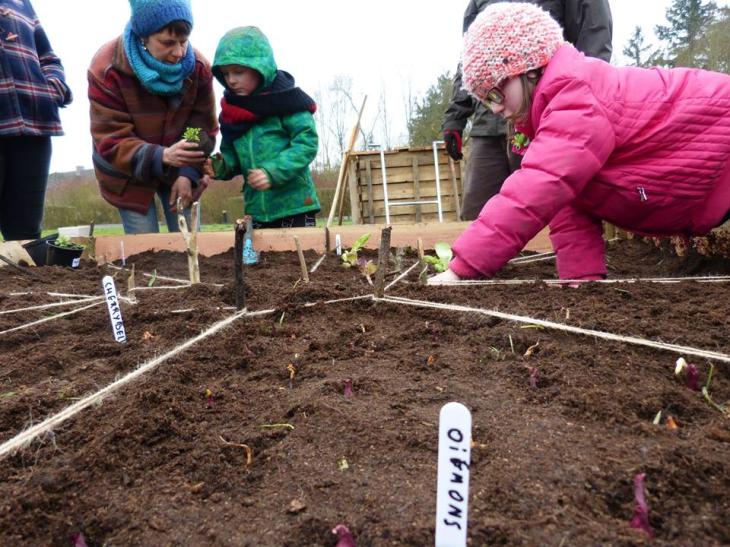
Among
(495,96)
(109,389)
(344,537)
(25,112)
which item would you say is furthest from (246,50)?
(344,537)

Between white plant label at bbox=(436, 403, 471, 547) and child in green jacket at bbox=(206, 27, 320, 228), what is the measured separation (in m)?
3.26

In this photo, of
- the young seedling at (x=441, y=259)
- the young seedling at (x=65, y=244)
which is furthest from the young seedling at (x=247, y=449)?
the young seedling at (x=65, y=244)

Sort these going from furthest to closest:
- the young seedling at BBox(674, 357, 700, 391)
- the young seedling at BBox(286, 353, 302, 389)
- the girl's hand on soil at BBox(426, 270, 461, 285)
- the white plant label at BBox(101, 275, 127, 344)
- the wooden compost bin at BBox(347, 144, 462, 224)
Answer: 1. the wooden compost bin at BBox(347, 144, 462, 224)
2. the girl's hand on soil at BBox(426, 270, 461, 285)
3. the white plant label at BBox(101, 275, 127, 344)
4. the young seedling at BBox(286, 353, 302, 389)
5. the young seedling at BBox(674, 357, 700, 391)

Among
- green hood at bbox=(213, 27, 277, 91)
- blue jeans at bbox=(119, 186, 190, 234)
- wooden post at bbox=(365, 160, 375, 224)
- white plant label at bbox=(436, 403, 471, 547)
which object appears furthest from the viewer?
wooden post at bbox=(365, 160, 375, 224)

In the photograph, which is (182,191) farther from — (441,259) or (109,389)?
(109,389)

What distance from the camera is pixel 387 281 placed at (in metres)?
2.64

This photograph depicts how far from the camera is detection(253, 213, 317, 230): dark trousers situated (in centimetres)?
430

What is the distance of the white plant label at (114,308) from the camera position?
64.7 inches

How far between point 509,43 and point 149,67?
2455mm

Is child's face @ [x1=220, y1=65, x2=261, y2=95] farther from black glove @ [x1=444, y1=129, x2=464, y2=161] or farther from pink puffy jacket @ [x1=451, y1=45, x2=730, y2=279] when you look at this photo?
pink puffy jacket @ [x1=451, y1=45, x2=730, y2=279]

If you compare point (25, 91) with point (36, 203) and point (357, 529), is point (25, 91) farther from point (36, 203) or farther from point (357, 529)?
point (357, 529)

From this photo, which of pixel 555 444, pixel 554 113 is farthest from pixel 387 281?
pixel 555 444

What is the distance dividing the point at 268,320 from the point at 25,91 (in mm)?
2670

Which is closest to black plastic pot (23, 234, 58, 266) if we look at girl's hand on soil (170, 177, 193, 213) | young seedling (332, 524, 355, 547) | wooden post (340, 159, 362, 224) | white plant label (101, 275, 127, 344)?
girl's hand on soil (170, 177, 193, 213)
